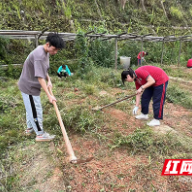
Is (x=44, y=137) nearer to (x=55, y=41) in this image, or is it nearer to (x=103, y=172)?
(x=103, y=172)

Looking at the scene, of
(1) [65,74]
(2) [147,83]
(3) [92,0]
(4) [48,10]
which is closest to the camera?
(2) [147,83]

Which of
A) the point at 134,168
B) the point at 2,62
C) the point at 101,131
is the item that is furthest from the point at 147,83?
the point at 2,62

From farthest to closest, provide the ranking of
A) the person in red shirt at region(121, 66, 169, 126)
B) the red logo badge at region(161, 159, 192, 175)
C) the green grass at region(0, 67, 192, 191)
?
the person in red shirt at region(121, 66, 169, 126) < the green grass at region(0, 67, 192, 191) < the red logo badge at region(161, 159, 192, 175)

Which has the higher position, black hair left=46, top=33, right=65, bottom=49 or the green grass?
black hair left=46, top=33, right=65, bottom=49

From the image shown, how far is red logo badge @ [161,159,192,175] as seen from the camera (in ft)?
6.14

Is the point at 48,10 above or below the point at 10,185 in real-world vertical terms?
above

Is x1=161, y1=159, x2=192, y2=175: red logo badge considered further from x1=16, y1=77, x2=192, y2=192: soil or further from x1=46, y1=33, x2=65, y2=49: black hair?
x1=46, y1=33, x2=65, y2=49: black hair

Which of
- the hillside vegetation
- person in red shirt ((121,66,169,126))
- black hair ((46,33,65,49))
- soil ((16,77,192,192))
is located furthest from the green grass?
the hillside vegetation

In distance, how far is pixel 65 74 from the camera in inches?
236

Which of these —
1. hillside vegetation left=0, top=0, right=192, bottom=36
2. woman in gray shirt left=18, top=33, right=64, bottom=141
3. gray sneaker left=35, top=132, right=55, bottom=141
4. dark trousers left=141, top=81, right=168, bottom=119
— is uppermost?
hillside vegetation left=0, top=0, right=192, bottom=36

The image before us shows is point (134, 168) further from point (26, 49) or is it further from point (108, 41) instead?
point (108, 41)

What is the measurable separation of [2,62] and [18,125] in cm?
432

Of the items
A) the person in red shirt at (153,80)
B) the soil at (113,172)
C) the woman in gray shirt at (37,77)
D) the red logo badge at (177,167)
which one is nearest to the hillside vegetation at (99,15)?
the woman in gray shirt at (37,77)

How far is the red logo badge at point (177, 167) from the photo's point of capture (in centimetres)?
187
